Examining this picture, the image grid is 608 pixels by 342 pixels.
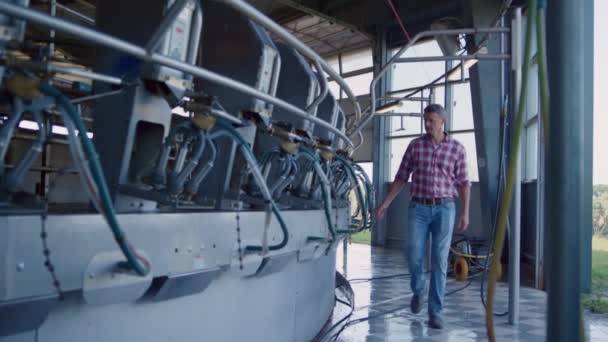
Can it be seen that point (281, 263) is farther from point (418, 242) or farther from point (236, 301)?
point (418, 242)

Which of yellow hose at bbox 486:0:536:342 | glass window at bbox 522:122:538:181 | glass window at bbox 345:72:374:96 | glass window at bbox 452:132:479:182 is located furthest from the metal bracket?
glass window at bbox 345:72:374:96

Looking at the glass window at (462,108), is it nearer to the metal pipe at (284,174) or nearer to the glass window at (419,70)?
Result: the glass window at (419,70)

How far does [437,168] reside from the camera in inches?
121

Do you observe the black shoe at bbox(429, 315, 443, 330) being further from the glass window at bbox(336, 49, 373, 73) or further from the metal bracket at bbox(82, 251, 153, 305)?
the glass window at bbox(336, 49, 373, 73)

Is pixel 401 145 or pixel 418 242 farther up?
pixel 401 145

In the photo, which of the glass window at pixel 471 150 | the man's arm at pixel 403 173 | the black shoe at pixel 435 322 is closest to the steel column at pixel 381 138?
the glass window at pixel 471 150

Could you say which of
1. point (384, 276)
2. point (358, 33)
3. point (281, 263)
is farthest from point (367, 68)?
point (281, 263)

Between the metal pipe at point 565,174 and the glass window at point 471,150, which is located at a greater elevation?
the glass window at point 471,150

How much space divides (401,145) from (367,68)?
1.93 meters

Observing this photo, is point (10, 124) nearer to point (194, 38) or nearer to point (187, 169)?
point (187, 169)

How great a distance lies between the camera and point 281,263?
200 centimetres

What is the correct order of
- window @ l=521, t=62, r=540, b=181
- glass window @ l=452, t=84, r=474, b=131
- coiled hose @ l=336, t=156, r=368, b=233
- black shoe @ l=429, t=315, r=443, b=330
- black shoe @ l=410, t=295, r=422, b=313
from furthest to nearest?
glass window @ l=452, t=84, r=474, b=131 < window @ l=521, t=62, r=540, b=181 < black shoe @ l=410, t=295, r=422, b=313 < black shoe @ l=429, t=315, r=443, b=330 < coiled hose @ l=336, t=156, r=368, b=233

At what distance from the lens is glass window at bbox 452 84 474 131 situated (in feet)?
25.9

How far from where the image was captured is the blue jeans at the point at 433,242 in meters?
2.98
